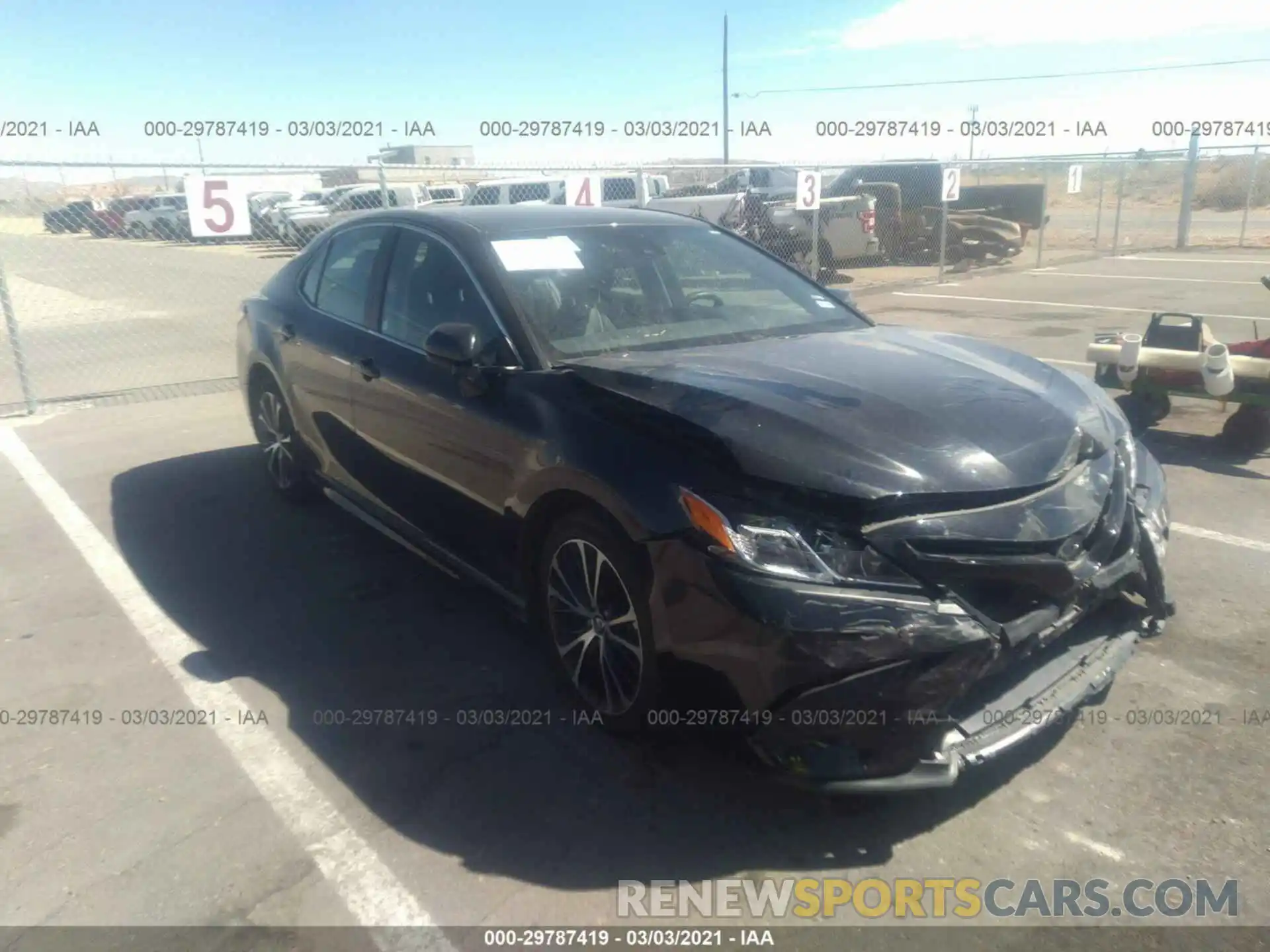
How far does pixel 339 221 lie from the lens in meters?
5.34

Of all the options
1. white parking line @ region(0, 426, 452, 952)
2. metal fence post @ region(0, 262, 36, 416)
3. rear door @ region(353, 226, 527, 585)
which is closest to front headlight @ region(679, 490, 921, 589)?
rear door @ region(353, 226, 527, 585)

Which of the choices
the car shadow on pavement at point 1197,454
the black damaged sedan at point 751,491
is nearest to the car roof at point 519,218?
the black damaged sedan at point 751,491

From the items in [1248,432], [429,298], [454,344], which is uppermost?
[429,298]

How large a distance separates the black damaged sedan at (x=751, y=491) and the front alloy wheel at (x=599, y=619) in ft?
0.04

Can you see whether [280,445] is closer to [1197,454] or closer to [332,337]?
[332,337]

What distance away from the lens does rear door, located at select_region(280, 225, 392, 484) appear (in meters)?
4.49

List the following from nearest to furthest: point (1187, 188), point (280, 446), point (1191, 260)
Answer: point (280, 446) < point (1191, 260) < point (1187, 188)

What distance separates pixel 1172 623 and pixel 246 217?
329 inches

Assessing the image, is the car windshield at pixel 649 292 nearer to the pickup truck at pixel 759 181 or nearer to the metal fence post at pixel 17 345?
the metal fence post at pixel 17 345

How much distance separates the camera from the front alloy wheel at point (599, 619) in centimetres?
294

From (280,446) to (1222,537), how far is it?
16.5 feet

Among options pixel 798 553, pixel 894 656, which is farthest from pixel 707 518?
pixel 894 656

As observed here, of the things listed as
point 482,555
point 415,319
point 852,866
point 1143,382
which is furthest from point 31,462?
point 1143,382

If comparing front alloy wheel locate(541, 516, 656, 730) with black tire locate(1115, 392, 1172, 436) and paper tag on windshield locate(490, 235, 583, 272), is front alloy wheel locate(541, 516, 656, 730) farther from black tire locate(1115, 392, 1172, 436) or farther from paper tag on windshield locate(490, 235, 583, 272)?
black tire locate(1115, 392, 1172, 436)
